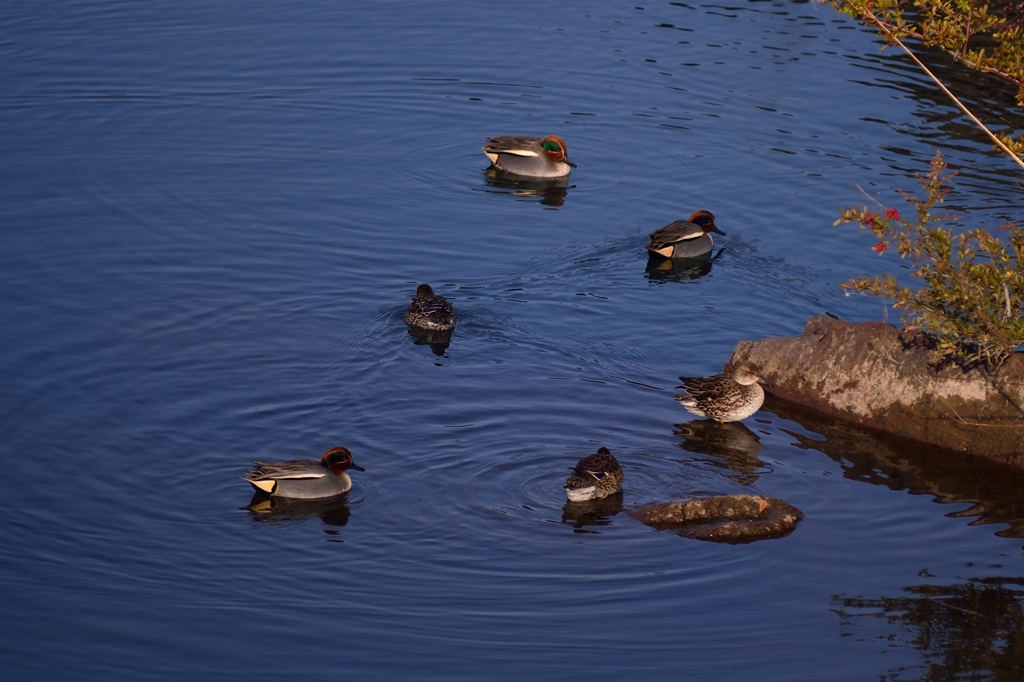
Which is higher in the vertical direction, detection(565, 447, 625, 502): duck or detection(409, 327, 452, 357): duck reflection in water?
detection(565, 447, 625, 502): duck

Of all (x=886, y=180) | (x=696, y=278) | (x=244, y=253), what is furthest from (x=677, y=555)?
(x=886, y=180)

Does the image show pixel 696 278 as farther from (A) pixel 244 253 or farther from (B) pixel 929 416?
(A) pixel 244 253

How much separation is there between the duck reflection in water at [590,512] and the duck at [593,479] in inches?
2.2

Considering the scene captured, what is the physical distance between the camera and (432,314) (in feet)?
45.4

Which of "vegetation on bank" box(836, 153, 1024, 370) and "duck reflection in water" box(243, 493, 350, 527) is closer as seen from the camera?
"vegetation on bank" box(836, 153, 1024, 370)

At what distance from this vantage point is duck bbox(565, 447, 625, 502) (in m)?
10.4

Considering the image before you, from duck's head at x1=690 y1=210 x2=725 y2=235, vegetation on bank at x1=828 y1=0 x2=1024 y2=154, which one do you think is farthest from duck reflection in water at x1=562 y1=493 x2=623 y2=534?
duck's head at x1=690 y1=210 x2=725 y2=235

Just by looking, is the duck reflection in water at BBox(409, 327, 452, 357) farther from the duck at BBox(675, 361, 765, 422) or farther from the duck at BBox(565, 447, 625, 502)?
the duck at BBox(565, 447, 625, 502)

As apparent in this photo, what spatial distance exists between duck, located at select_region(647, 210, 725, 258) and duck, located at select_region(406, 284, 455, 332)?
3.72m

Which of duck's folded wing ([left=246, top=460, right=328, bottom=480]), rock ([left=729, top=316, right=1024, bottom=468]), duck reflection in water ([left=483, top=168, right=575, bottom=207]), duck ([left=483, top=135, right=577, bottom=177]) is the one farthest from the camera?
duck ([left=483, top=135, right=577, bottom=177])

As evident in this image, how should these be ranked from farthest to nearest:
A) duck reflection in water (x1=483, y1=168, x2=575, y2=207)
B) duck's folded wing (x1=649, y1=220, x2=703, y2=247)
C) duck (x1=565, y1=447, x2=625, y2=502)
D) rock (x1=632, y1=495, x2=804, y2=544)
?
duck reflection in water (x1=483, y1=168, x2=575, y2=207)
duck's folded wing (x1=649, y1=220, x2=703, y2=247)
duck (x1=565, y1=447, x2=625, y2=502)
rock (x1=632, y1=495, x2=804, y2=544)

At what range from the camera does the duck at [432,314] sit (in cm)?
1386

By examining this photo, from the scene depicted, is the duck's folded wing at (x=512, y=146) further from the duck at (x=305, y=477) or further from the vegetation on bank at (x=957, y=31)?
the vegetation on bank at (x=957, y=31)

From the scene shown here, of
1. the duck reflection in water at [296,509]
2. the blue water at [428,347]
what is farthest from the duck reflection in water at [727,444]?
the duck reflection in water at [296,509]
